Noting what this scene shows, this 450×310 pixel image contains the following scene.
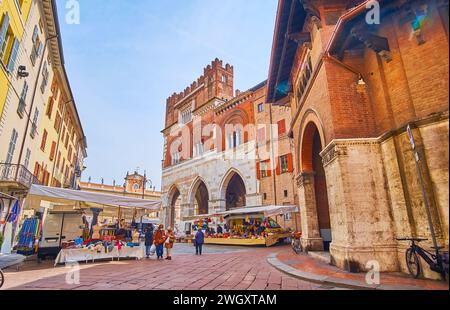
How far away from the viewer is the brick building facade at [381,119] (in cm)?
514

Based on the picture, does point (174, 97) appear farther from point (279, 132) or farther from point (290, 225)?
point (290, 225)

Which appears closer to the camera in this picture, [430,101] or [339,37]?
[430,101]

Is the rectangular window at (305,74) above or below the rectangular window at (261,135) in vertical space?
below

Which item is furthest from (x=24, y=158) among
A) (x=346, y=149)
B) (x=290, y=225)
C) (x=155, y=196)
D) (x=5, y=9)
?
(x=155, y=196)

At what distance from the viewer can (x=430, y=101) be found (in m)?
5.29

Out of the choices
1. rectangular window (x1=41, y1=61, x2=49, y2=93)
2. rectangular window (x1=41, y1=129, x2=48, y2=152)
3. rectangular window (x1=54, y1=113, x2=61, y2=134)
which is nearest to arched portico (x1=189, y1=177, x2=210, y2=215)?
rectangular window (x1=54, y1=113, x2=61, y2=134)

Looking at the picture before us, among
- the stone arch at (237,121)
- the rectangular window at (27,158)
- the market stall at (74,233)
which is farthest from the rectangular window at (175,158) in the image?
the market stall at (74,233)

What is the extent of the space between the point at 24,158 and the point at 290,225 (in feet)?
54.4

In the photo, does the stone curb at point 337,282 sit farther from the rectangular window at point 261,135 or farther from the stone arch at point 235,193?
the stone arch at point 235,193

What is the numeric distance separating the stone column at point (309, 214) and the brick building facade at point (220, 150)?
330 inches

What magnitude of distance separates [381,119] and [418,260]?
330 cm

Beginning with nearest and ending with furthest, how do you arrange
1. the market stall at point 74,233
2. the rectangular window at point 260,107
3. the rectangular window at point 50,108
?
the market stall at point 74,233, the rectangular window at point 50,108, the rectangular window at point 260,107

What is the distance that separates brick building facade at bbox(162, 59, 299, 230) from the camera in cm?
2009

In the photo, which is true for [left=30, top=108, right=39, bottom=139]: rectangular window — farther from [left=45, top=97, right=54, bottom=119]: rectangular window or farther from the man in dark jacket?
the man in dark jacket
